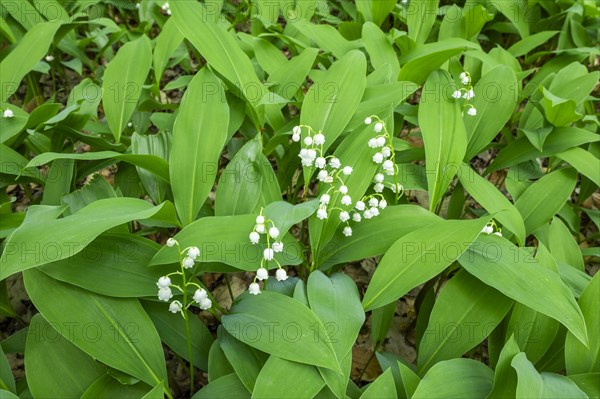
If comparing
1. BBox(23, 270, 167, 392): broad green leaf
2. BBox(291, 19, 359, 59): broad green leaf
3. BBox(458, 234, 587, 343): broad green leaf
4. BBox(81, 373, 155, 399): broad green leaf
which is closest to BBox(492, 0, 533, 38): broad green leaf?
BBox(291, 19, 359, 59): broad green leaf

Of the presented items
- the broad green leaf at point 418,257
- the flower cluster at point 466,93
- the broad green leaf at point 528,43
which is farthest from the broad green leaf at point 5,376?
the broad green leaf at point 528,43

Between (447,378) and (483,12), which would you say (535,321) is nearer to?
(447,378)

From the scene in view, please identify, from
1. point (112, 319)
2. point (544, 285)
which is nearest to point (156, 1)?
point (112, 319)

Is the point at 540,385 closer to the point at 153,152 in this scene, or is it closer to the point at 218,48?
the point at 153,152

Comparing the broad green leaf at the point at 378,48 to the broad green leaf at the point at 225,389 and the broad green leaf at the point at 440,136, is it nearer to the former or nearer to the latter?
the broad green leaf at the point at 440,136

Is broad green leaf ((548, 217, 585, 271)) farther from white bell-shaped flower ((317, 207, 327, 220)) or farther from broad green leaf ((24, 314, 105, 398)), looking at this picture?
broad green leaf ((24, 314, 105, 398))

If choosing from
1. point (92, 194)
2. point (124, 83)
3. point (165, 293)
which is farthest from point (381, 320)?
point (124, 83)
